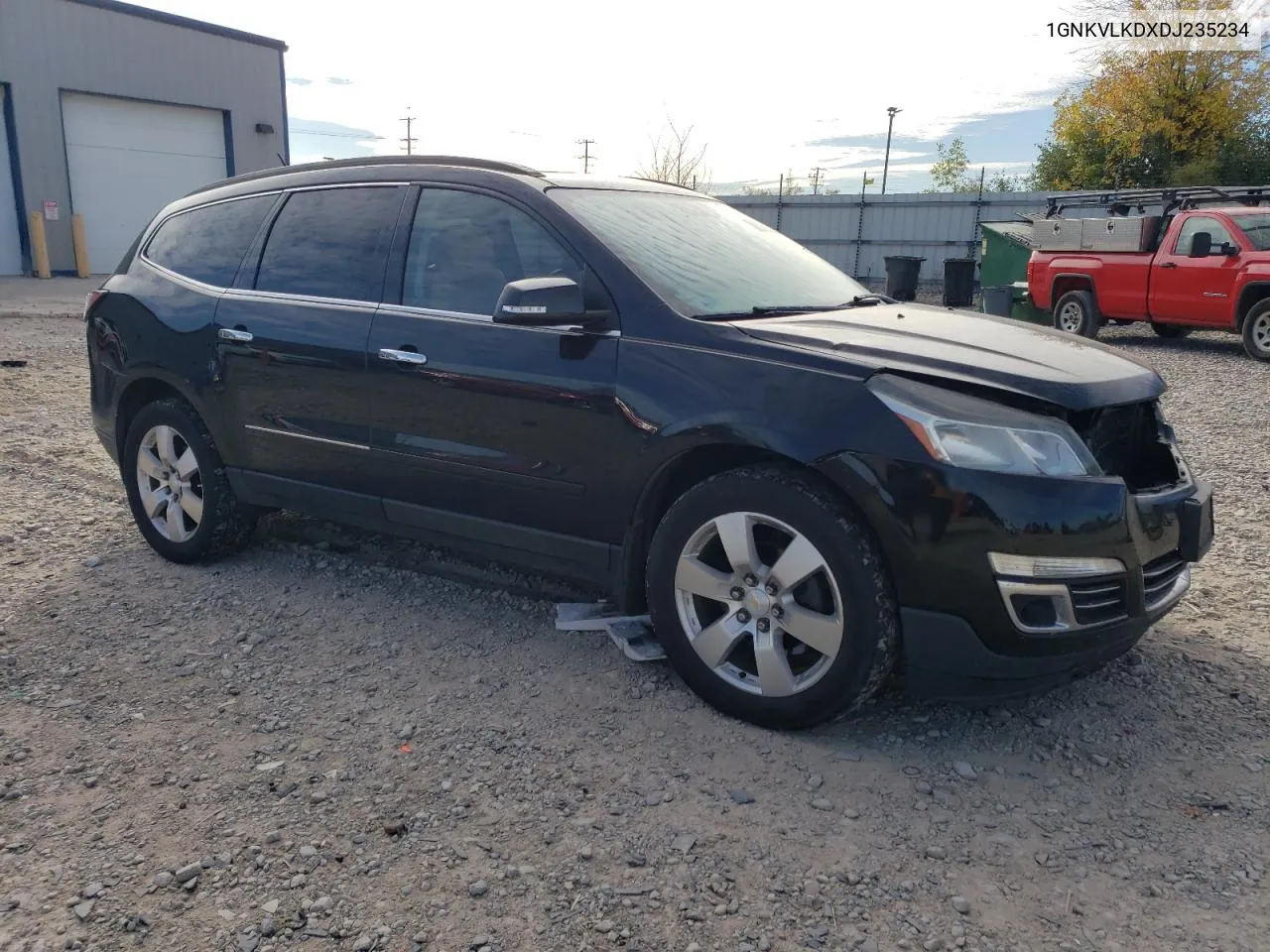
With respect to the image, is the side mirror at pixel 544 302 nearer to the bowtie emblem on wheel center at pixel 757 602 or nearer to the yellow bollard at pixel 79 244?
the bowtie emblem on wheel center at pixel 757 602

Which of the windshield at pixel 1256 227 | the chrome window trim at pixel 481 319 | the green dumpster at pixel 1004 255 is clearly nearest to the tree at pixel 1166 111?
the green dumpster at pixel 1004 255

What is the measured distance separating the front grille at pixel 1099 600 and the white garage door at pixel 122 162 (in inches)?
1053

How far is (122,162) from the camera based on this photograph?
83.4ft

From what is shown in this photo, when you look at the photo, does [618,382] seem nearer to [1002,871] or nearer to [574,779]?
[574,779]

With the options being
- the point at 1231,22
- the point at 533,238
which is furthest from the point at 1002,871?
the point at 1231,22

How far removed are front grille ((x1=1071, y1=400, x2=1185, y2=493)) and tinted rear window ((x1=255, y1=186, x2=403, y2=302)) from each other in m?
2.65

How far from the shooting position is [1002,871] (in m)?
2.52

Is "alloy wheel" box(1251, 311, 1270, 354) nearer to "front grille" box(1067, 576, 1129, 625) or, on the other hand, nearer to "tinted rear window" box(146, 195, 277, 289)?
"front grille" box(1067, 576, 1129, 625)

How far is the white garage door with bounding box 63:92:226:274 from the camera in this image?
24.5m

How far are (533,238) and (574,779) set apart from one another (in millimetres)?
1886

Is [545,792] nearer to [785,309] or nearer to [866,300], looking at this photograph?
[785,309]

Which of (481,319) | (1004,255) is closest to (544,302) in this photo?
(481,319)

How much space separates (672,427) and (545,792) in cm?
116

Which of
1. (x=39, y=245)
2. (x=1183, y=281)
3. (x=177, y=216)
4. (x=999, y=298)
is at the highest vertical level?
(x=177, y=216)
